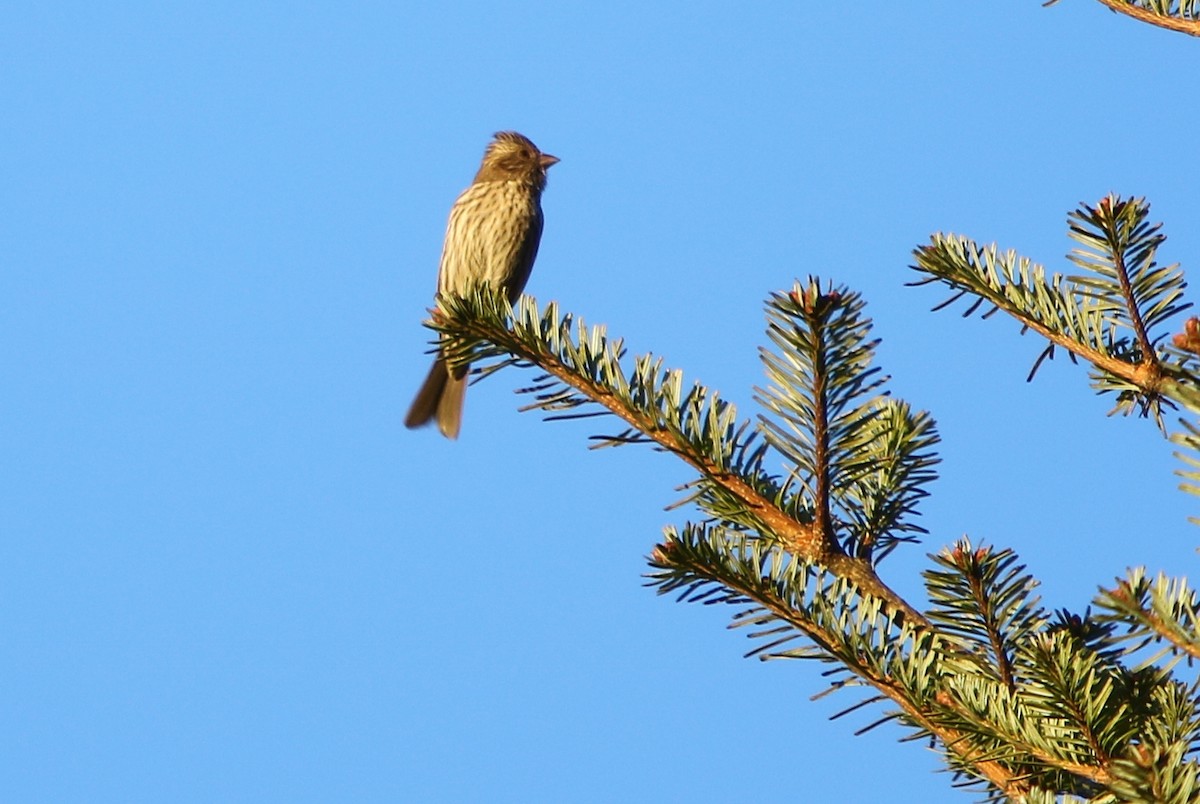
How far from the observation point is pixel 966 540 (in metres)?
2.03

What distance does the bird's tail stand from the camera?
586 centimetres

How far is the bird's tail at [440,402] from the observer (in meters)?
5.86

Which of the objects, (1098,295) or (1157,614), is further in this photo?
(1098,295)

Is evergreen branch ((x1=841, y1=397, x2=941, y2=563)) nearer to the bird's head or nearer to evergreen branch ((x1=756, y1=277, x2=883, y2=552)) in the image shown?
evergreen branch ((x1=756, y1=277, x2=883, y2=552))

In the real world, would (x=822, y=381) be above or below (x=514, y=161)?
below

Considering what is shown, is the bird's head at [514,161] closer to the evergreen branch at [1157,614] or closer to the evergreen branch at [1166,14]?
the evergreen branch at [1166,14]

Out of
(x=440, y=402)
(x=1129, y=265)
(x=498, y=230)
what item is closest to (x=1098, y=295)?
(x=1129, y=265)

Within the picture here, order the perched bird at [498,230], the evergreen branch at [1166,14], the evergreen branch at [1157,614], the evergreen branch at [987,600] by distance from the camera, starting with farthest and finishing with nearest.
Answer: the perched bird at [498,230]
the evergreen branch at [1166,14]
the evergreen branch at [987,600]
the evergreen branch at [1157,614]

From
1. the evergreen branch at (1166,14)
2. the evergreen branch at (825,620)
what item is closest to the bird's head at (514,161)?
the evergreen branch at (1166,14)

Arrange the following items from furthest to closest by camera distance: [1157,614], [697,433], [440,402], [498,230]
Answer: [498,230] → [440,402] → [697,433] → [1157,614]

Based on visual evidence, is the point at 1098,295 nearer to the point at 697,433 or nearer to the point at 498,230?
the point at 697,433

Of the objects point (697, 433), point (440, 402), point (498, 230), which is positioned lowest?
point (697, 433)

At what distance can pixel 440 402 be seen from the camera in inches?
254

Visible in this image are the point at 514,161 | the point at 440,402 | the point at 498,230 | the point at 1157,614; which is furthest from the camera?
the point at 514,161
